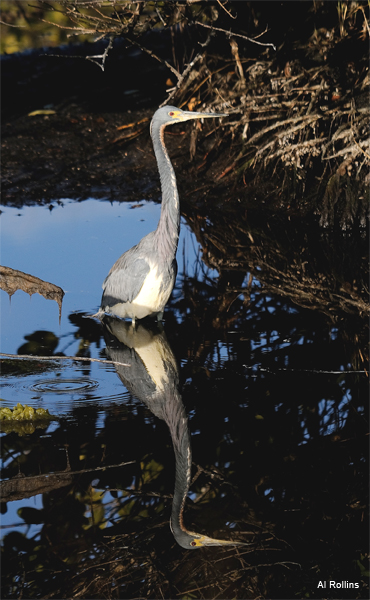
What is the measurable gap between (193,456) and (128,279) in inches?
85.9

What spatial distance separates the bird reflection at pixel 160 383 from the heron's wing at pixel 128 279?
26 cm

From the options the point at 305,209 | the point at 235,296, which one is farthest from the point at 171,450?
the point at 305,209

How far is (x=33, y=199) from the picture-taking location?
8594 millimetres

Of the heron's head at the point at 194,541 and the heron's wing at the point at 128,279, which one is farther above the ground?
the heron's wing at the point at 128,279

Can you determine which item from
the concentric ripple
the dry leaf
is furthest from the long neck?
the dry leaf

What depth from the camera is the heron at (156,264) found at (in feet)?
18.1

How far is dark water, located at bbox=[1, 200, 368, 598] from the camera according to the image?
115 inches

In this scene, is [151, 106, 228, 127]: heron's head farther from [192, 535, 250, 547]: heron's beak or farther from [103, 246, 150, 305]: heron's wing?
[192, 535, 250, 547]: heron's beak

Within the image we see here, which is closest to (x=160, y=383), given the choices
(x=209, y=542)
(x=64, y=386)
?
(x=64, y=386)

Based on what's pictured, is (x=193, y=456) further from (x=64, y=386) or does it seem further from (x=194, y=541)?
(x=64, y=386)

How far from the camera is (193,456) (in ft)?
12.1
